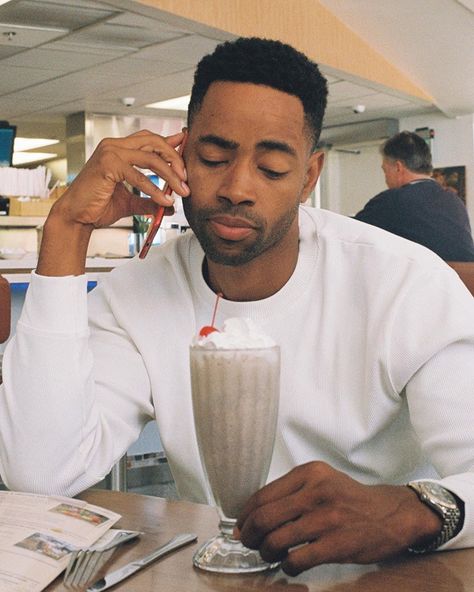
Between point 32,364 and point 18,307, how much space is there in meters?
3.13

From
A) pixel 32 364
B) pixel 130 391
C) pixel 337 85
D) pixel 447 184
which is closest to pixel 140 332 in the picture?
pixel 130 391

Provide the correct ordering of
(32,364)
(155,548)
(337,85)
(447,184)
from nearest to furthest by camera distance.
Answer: (155,548) → (32,364) → (337,85) → (447,184)

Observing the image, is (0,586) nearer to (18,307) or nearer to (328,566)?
(328,566)

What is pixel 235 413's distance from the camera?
90 cm

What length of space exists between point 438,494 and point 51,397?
21.1 inches

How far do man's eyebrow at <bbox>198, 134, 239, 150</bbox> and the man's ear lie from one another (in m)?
0.18

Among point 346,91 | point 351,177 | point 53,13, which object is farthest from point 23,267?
point 351,177

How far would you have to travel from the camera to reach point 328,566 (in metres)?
0.89

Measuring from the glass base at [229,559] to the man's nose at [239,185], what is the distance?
1.56 ft

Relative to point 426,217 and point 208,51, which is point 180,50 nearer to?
point 208,51

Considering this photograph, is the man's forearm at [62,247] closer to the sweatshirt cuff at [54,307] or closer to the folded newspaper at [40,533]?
the sweatshirt cuff at [54,307]

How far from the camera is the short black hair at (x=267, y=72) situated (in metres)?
1.28

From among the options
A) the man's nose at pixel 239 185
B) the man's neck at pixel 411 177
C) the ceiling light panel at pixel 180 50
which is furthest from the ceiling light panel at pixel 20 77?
the man's nose at pixel 239 185

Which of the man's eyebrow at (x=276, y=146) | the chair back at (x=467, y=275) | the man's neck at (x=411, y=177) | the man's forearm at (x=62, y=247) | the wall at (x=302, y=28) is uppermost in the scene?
the wall at (x=302, y=28)
